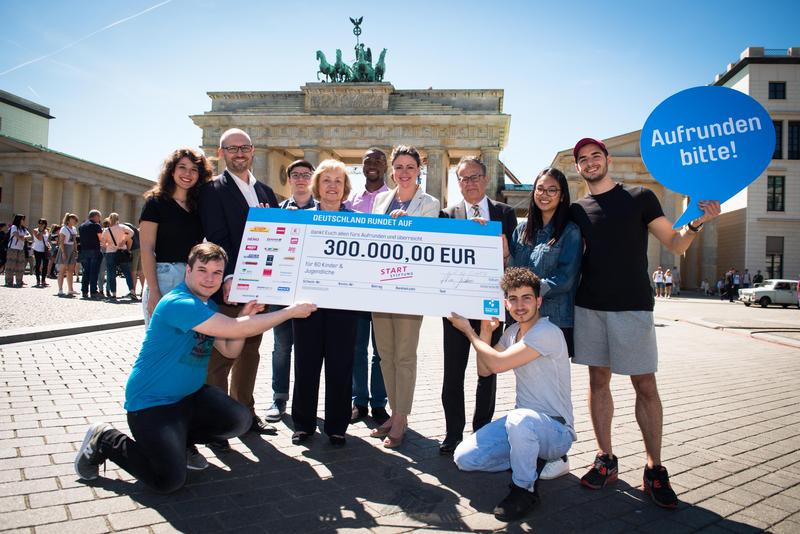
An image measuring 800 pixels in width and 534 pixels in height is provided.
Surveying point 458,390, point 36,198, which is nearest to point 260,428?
point 458,390

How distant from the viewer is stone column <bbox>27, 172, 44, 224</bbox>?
→ 42.9 meters

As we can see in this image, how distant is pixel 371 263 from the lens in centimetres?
394

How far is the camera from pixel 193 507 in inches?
119

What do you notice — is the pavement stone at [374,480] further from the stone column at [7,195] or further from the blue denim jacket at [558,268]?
the stone column at [7,195]

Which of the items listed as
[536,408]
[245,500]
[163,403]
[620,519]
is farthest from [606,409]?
[163,403]

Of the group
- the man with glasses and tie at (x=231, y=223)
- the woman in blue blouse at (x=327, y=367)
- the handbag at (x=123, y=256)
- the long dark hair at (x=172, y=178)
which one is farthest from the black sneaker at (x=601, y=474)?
the handbag at (x=123, y=256)

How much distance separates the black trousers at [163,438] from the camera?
10.3 ft

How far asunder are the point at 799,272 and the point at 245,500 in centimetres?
4606

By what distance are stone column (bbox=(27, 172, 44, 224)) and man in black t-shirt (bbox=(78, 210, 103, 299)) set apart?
115 feet

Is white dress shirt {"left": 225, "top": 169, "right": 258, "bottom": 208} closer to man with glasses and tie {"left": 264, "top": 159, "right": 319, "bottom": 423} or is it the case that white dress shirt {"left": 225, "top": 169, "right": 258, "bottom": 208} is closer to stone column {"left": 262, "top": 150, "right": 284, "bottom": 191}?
man with glasses and tie {"left": 264, "top": 159, "right": 319, "bottom": 423}

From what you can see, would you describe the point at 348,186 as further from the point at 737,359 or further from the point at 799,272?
the point at 799,272

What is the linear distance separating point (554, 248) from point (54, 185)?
177 ft

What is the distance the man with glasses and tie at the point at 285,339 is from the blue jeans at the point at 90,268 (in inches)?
480

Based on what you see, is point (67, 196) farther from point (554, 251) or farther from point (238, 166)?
point (554, 251)
